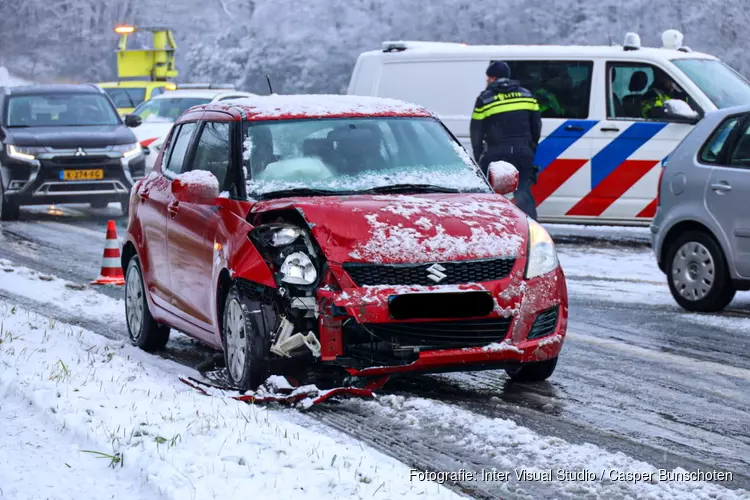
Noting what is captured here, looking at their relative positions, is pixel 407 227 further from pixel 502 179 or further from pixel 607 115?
pixel 607 115

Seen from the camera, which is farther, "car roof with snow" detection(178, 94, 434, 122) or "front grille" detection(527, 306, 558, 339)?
"car roof with snow" detection(178, 94, 434, 122)

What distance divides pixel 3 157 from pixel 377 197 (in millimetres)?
11793

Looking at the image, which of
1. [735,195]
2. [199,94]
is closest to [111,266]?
[735,195]

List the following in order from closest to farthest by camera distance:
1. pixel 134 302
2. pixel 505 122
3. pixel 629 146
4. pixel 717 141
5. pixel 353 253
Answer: pixel 353 253
pixel 134 302
pixel 717 141
pixel 505 122
pixel 629 146

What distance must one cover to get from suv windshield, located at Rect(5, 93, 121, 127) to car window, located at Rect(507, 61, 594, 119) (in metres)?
6.56

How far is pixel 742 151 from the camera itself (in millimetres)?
10297

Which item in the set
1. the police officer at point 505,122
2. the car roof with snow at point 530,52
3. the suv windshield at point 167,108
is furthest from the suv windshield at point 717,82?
the suv windshield at point 167,108

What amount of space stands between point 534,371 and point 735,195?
3.27 metres

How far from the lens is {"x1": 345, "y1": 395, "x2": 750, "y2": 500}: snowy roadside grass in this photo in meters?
5.27

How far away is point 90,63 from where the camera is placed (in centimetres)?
7069

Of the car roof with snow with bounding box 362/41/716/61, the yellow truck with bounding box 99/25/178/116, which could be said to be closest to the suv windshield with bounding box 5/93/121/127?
the car roof with snow with bounding box 362/41/716/61

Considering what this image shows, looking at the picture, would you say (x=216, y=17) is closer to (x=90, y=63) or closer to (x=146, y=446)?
(x=90, y=63)

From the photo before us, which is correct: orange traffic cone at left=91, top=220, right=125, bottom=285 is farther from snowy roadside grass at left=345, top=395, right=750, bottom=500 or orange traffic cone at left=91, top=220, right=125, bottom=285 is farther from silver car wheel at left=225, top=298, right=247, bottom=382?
snowy roadside grass at left=345, top=395, right=750, bottom=500

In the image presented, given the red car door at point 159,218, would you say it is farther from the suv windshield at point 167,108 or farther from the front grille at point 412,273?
the suv windshield at point 167,108
